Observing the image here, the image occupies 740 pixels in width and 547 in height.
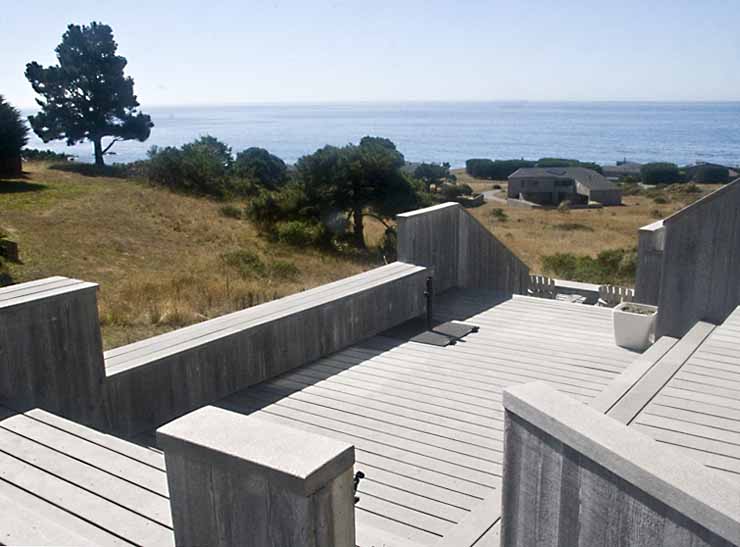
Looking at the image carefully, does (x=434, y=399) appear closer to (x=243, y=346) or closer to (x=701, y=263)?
(x=243, y=346)

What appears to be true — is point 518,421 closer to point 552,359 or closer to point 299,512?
point 299,512

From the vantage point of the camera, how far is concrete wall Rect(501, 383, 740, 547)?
1642 mm

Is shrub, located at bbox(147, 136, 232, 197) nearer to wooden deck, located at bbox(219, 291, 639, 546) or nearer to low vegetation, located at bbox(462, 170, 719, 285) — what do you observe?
low vegetation, located at bbox(462, 170, 719, 285)

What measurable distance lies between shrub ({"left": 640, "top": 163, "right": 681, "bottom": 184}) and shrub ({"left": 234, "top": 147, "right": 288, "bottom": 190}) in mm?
47983

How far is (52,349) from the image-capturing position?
3.83 meters

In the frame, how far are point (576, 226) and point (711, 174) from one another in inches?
1460

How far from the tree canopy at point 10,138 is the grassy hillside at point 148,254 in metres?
0.83

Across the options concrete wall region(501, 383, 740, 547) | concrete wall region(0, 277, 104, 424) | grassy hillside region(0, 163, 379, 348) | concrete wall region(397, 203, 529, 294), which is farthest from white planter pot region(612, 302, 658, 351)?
grassy hillside region(0, 163, 379, 348)

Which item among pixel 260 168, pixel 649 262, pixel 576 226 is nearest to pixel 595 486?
pixel 649 262

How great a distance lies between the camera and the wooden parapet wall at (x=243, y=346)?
14.6 ft

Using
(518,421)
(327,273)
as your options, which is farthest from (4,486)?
(327,273)

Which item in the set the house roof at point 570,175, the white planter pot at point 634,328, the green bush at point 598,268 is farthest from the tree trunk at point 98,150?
the house roof at point 570,175

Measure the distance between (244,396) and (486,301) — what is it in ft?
12.0

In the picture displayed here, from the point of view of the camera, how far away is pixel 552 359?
5.95 m
